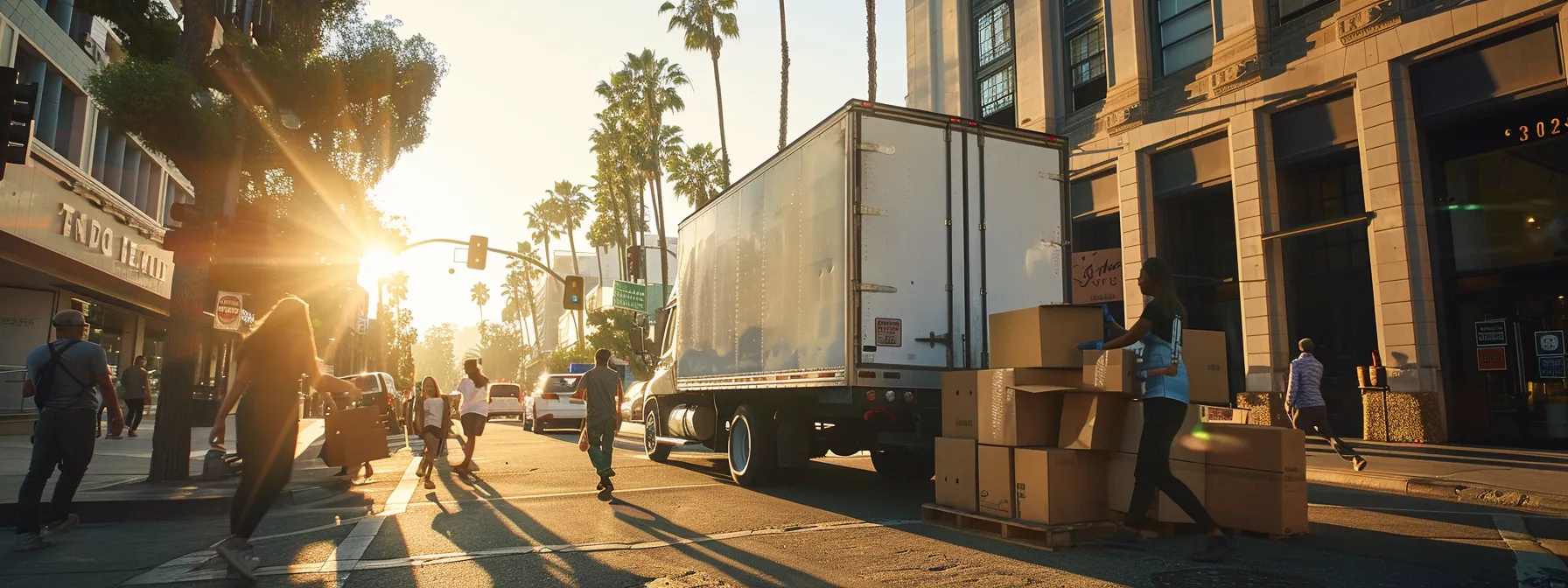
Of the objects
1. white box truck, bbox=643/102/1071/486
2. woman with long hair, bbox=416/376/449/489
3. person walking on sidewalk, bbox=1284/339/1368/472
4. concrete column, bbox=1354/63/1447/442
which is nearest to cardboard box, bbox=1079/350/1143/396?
white box truck, bbox=643/102/1071/486

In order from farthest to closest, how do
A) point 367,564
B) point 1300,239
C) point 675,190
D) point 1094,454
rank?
point 675,190 < point 1300,239 < point 1094,454 < point 367,564

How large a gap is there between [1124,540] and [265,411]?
5.50 metres

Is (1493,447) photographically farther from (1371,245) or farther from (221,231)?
(221,231)

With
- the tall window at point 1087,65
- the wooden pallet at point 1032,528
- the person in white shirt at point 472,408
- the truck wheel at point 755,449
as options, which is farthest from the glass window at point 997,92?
A: the wooden pallet at point 1032,528

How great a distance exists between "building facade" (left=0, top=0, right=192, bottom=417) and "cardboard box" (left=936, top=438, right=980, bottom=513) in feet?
→ 47.9

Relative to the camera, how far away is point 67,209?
17109 millimetres

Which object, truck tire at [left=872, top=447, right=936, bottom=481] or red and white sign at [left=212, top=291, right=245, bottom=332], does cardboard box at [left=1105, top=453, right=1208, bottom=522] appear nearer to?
truck tire at [left=872, top=447, right=936, bottom=481]

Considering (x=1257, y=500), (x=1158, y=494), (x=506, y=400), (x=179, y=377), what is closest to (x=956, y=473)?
(x=1158, y=494)

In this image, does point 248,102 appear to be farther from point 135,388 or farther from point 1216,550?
point 1216,550

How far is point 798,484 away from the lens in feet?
32.2

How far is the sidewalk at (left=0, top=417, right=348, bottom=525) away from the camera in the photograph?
766 cm

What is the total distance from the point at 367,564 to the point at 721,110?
2914cm

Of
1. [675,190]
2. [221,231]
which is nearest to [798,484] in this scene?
[221,231]

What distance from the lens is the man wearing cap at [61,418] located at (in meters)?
6.10
